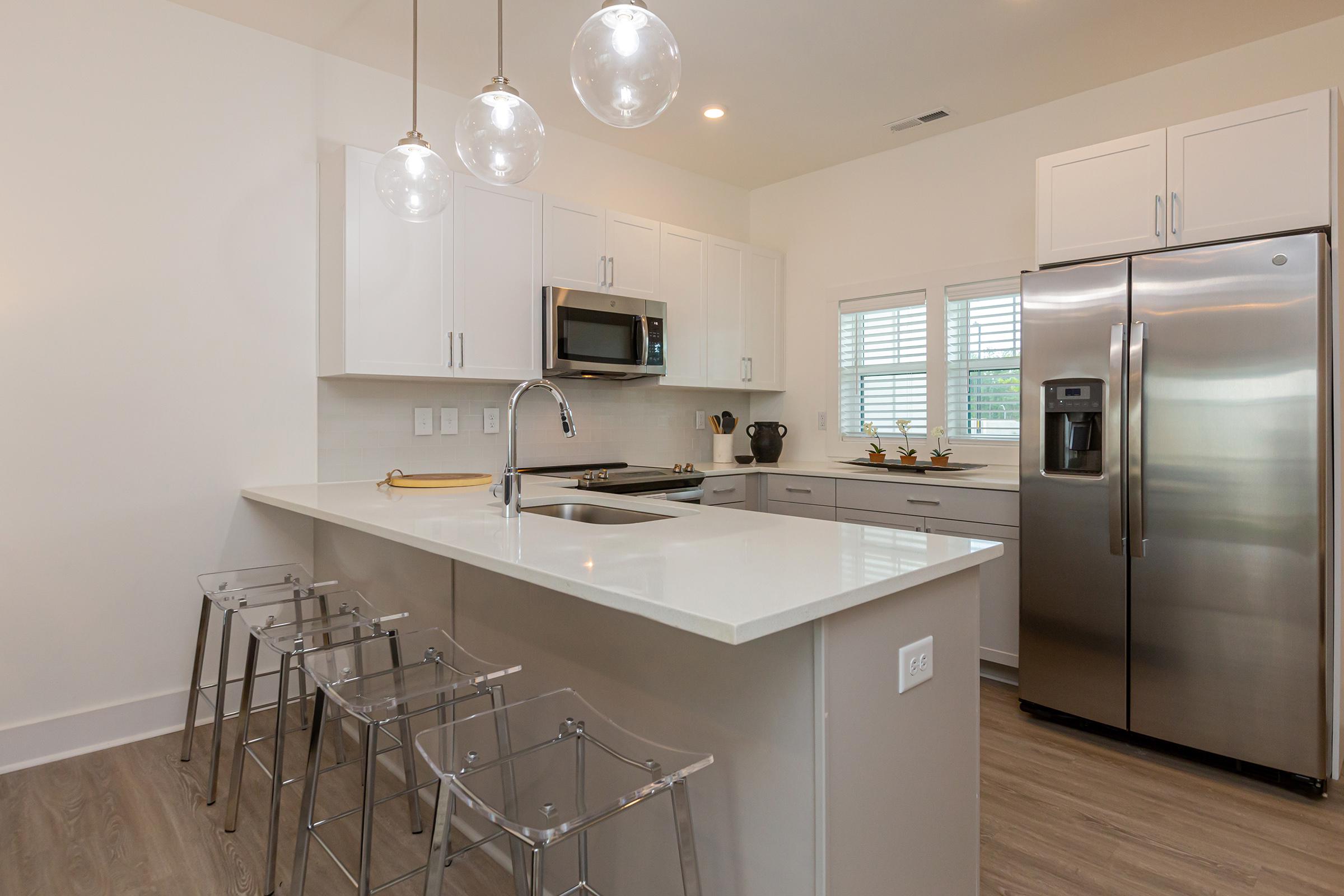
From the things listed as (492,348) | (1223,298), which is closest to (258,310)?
(492,348)

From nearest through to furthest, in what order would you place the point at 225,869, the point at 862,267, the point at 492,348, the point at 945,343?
the point at 225,869 < the point at 492,348 < the point at 945,343 < the point at 862,267

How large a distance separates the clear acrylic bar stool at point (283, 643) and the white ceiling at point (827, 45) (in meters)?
2.25

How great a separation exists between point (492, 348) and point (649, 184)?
1.73 meters

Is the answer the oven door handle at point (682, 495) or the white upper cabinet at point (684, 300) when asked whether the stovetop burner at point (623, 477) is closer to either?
the oven door handle at point (682, 495)

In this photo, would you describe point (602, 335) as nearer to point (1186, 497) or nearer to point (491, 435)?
point (491, 435)

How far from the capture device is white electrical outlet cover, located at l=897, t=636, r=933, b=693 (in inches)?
55.7

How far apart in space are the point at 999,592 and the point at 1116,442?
931 mm

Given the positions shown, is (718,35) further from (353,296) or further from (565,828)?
(565,828)

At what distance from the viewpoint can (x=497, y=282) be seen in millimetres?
3439

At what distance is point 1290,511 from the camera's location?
2389 mm

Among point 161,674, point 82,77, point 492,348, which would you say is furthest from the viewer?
point 492,348

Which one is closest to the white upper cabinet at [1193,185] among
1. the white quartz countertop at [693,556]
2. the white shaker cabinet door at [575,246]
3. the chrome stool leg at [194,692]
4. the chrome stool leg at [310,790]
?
the white quartz countertop at [693,556]

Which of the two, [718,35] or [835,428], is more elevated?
[718,35]

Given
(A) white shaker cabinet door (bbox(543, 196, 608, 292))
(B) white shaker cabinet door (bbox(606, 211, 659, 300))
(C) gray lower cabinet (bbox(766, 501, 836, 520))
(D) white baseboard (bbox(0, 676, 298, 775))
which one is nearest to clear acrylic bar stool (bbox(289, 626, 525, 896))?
(D) white baseboard (bbox(0, 676, 298, 775))
